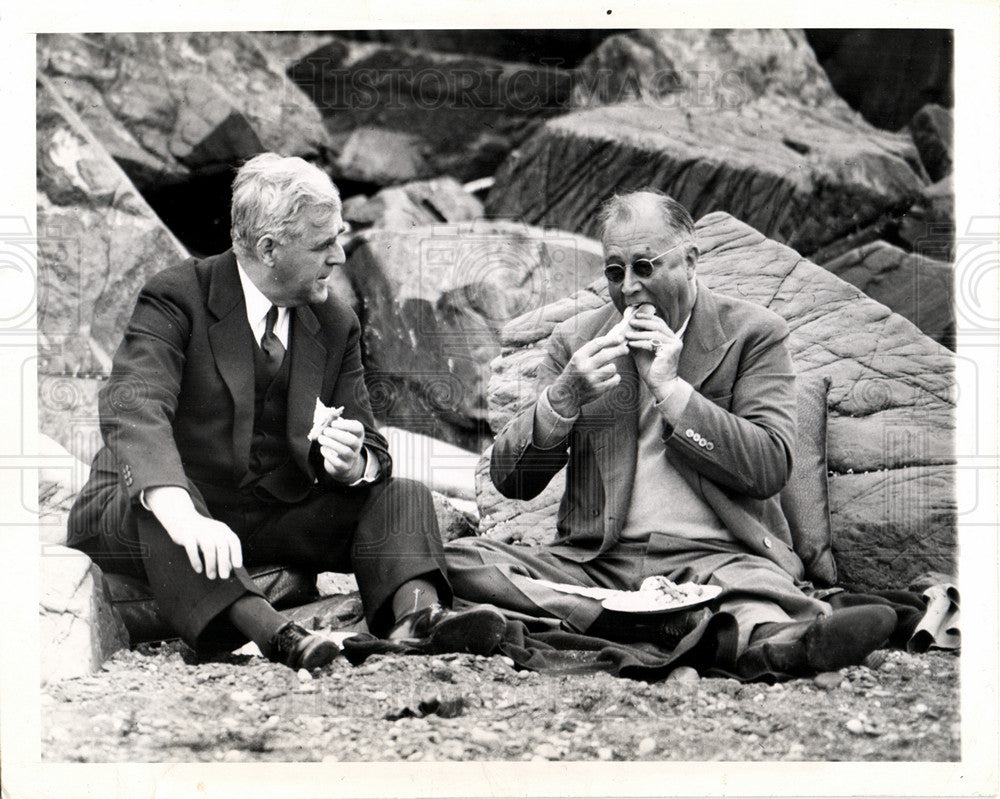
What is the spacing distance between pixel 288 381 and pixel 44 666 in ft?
5.14

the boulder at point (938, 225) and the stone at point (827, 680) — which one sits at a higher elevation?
the boulder at point (938, 225)

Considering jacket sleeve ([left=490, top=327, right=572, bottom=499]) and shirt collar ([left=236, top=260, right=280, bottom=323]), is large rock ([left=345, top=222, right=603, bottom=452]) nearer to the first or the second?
jacket sleeve ([left=490, top=327, right=572, bottom=499])

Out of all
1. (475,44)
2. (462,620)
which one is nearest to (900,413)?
(462,620)

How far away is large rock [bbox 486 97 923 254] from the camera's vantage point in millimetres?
8812

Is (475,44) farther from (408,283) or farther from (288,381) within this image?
(288,381)

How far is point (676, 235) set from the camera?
7.37 meters

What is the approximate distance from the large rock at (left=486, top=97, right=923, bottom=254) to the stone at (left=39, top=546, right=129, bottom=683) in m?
3.05

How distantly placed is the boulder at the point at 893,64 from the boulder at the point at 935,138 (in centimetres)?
5

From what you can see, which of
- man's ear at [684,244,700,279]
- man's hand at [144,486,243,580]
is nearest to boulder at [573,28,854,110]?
man's ear at [684,244,700,279]

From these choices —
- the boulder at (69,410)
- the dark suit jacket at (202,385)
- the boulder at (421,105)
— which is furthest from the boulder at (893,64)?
the boulder at (69,410)

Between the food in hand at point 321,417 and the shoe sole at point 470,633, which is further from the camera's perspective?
the food in hand at point 321,417

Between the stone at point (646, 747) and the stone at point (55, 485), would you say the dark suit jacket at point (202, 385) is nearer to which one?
the stone at point (55, 485)

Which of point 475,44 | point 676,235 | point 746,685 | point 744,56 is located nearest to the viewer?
point 746,685

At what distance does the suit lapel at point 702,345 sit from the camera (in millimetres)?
7340
